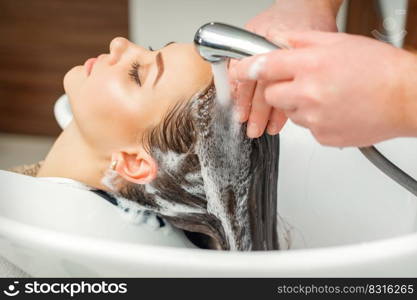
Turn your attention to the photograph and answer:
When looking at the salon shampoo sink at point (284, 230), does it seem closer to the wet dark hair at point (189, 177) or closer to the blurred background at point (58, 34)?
the wet dark hair at point (189, 177)

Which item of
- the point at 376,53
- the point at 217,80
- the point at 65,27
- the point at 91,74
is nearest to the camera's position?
the point at 376,53

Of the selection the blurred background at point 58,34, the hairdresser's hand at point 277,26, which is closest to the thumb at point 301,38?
the hairdresser's hand at point 277,26

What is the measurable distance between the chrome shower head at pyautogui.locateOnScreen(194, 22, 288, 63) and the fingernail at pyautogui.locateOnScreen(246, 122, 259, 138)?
15cm

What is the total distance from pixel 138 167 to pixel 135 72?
0.15 meters

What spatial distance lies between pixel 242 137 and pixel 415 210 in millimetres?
340

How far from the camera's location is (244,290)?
0.70 metres

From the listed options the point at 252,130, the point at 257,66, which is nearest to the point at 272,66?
the point at 257,66

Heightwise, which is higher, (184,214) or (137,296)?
(184,214)

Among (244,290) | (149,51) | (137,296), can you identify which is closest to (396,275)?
(244,290)

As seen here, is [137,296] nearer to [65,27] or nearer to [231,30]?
[231,30]

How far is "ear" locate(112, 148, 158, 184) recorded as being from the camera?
3.18 feet

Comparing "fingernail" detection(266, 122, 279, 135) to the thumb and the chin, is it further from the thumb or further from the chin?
the chin

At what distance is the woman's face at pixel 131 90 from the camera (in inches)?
37.4

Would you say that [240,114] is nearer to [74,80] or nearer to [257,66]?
[257,66]
